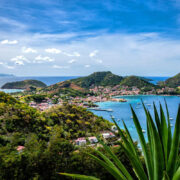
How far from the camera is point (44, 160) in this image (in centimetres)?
418

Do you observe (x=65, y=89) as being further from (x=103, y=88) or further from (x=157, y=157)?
(x=157, y=157)

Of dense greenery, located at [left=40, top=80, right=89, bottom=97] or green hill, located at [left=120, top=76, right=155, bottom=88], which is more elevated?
green hill, located at [left=120, top=76, right=155, bottom=88]

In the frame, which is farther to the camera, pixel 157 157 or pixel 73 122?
pixel 73 122

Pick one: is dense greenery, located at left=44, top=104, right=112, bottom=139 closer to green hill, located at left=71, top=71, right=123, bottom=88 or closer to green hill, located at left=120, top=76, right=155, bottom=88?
green hill, located at left=71, top=71, right=123, bottom=88

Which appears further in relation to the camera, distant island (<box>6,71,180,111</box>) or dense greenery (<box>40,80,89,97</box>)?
dense greenery (<box>40,80,89,97</box>)

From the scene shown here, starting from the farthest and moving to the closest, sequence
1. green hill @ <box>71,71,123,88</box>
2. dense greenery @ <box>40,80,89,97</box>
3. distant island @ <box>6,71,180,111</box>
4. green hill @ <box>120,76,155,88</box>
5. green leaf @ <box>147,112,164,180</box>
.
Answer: green hill @ <box>71,71,123,88</box>, green hill @ <box>120,76,155,88</box>, dense greenery @ <box>40,80,89,97</box>, distant island @ <box>6,71,180,111</box>, green leaf @ <box>147,112,164,180</box>

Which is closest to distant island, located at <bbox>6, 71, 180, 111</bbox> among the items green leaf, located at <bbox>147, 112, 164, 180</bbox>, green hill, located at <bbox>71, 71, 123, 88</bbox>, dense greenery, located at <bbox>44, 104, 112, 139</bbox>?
green hill, located at <bbox>71, 71, 123, 88</bbox>

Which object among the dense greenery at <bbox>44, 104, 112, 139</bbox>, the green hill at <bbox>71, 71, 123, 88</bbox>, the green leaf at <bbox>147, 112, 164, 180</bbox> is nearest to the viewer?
the green leaf at <bbox>147, 112, 164, 180</bbox>

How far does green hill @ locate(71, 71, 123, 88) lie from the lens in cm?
7279

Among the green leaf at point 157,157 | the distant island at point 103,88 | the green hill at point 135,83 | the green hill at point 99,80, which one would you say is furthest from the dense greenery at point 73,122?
the green hill at point 135,83

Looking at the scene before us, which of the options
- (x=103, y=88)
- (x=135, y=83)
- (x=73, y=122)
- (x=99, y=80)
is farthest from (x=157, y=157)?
(x=99, y=80)

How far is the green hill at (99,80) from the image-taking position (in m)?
72.8

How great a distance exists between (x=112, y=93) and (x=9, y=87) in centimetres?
5560

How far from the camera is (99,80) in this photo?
7825cm
